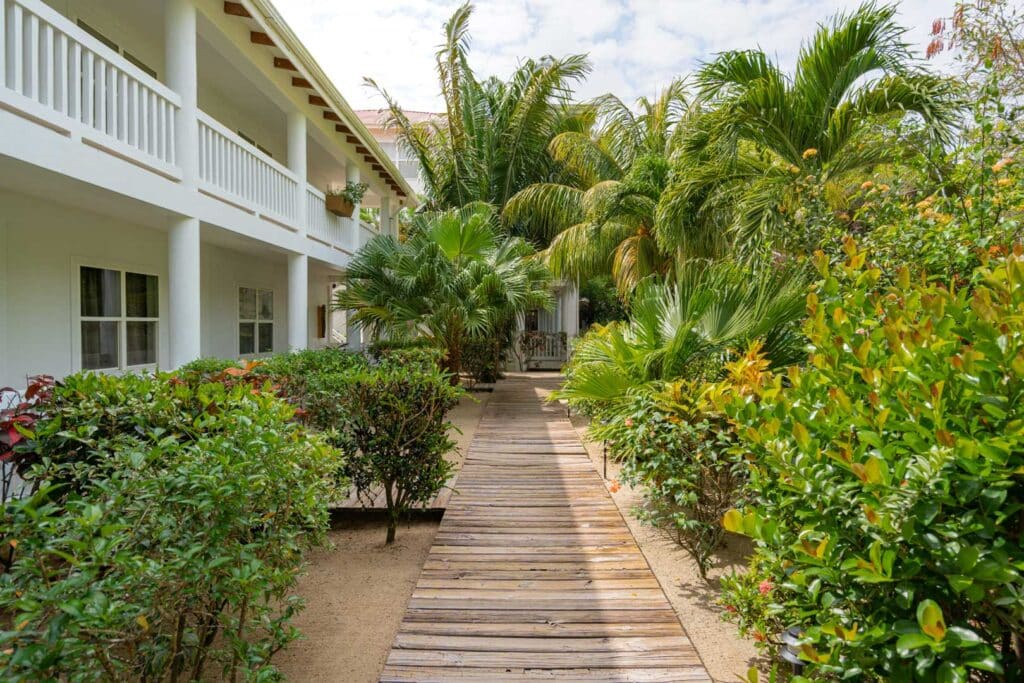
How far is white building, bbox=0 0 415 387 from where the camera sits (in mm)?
4777

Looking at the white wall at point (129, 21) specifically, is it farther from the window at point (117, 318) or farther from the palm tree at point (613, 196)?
the palm tree at point (613, 196)

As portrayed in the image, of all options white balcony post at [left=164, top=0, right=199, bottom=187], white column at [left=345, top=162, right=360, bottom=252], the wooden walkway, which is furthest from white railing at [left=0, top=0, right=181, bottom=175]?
white column at [left=345, top=162, right=360, bottom=252]

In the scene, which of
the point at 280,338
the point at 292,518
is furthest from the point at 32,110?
the point at 280,338

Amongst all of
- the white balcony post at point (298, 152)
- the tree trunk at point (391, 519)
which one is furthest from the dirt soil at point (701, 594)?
the white balcony post at point (298, 152)

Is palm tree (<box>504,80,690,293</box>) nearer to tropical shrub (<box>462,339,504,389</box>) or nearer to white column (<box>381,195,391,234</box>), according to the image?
tropical shrub (<box>462,339,504,389</box>)

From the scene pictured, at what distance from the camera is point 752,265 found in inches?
244

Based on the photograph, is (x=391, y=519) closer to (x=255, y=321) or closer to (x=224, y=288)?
(x=224, y=288)

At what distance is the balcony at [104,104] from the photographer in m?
4.35

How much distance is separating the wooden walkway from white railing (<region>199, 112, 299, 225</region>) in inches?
201

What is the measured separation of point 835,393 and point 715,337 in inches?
124

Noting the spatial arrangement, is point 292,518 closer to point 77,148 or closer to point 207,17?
point 77,148

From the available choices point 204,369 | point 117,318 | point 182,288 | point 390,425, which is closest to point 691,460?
point 390,425

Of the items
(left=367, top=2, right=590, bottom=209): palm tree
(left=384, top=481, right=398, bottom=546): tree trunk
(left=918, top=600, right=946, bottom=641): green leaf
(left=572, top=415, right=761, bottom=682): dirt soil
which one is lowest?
(left=572, top=415, right=761, bottom=682): dirt soil

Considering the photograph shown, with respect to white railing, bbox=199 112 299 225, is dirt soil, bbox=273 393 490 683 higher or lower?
lower
